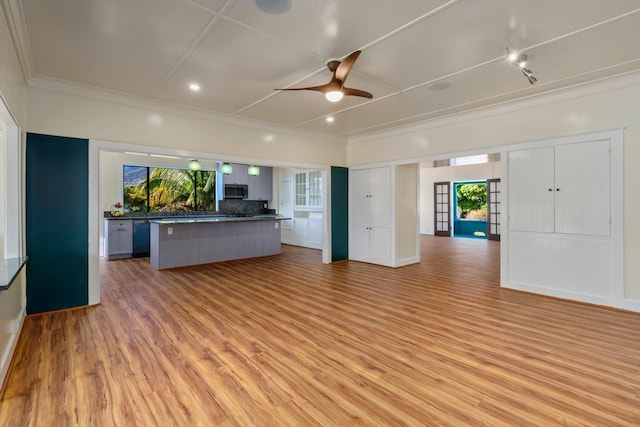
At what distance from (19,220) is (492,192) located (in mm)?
12701

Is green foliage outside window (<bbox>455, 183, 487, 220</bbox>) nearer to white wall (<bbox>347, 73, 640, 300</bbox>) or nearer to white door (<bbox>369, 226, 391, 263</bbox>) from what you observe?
white door (<bbox>369, 226, 391, 263</bbox>)

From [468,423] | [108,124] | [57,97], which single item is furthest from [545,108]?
[57,97]

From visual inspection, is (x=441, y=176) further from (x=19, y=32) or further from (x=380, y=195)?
(x=19, y=32)

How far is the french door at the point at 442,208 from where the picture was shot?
12.7 meters

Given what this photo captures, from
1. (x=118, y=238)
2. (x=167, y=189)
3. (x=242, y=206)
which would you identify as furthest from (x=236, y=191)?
(x=118, y=238)

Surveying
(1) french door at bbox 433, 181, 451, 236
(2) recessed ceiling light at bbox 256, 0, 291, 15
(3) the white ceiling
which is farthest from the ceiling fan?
(1) french door at bbox 433, 181, 451, 236

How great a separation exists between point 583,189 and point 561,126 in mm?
873

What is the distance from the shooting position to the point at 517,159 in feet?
14.8

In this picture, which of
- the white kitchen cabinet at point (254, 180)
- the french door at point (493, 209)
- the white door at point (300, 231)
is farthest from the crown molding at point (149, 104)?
the french door at point (493, 209)

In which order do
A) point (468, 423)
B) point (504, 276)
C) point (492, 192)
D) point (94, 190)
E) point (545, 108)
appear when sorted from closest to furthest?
point (468, 423), point (94, 190), point (545, 108), point (504, 276), point (492, 192)

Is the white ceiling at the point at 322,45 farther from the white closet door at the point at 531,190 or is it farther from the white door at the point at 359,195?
the white door at the point at 359,195

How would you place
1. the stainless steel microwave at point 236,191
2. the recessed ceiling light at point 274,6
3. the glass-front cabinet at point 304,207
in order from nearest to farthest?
the recessed ceiling light at point 274,6 < the glass-front cabinet at point 304,207 < the stainless steel microwave at point 236,191

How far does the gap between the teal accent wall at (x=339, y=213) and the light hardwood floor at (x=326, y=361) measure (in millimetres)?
2326

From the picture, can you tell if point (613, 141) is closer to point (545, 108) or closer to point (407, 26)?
point (545, 108)
